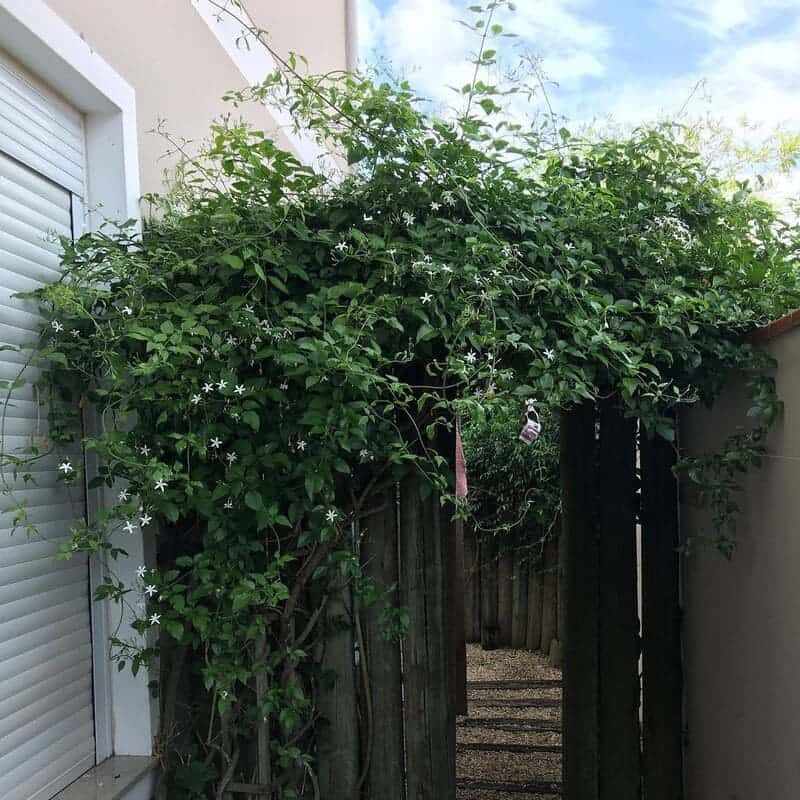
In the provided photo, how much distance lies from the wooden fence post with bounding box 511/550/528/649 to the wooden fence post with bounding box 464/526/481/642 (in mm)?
314

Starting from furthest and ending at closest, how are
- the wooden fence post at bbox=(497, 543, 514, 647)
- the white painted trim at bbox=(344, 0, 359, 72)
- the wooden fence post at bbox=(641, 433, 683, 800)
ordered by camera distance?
the white painted trim at bbox=(344, 0, 359, 72) < the wooden fence post at bbox=(497, 543, 514, 647) < the wooden fence post at bbox=(641, 433, 683, 800)

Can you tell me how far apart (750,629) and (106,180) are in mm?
2347

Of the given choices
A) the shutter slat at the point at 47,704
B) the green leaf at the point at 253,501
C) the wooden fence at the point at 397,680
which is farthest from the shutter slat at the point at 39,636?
the wooden fence at the point at 397,680

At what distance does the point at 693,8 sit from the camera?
9.45 meters

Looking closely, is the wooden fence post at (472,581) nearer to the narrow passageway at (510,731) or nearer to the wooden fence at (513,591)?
the wooden fence at (513,591)

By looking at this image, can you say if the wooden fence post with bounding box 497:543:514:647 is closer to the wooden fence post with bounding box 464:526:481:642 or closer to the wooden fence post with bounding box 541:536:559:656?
the wooden fence post with bounding box 464:526:481:642

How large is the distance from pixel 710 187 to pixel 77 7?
1918 millimetres

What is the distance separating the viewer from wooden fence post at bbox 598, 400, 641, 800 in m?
2.71

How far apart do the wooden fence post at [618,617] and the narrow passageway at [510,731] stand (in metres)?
0.71

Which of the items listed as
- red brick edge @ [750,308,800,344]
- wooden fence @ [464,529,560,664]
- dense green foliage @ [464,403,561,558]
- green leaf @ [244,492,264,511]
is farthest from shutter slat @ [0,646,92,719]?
wooden fence @ [464,529,560,664]

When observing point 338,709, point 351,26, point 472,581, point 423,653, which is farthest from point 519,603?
point 351,26

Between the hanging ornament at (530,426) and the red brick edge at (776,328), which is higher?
the red brick edge at (776,328)

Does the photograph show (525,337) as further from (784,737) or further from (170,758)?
(170,758)

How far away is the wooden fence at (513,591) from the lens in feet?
18.7
